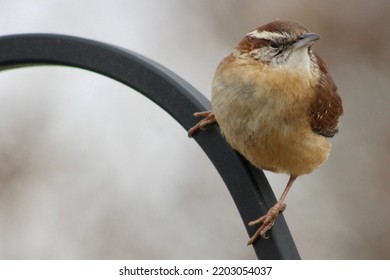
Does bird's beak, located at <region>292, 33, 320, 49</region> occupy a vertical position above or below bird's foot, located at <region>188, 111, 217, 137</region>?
above

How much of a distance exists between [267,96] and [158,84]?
38 centimetres

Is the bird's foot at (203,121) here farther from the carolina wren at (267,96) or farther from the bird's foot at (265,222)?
the bird's foot at (265,222)

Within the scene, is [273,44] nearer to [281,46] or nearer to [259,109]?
[281,46]

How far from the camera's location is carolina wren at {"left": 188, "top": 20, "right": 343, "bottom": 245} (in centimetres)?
322

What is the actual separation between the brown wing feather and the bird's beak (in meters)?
0.25

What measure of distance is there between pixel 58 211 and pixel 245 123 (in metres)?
1.50

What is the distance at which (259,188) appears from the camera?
2.97m

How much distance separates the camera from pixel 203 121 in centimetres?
321

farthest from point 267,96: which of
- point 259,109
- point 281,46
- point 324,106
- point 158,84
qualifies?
point 158,84

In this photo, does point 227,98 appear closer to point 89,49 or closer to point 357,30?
point 89,49

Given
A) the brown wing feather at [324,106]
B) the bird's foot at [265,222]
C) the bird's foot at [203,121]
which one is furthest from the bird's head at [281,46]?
the bird's foot at [265,222]

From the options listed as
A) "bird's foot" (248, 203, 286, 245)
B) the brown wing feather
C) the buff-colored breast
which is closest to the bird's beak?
the buff-colored breast

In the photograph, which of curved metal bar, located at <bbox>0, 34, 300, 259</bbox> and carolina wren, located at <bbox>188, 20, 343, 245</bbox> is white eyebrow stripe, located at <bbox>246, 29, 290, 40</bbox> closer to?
carolina wren, located at <bbox>188, 20, 343, 245</bbox>
